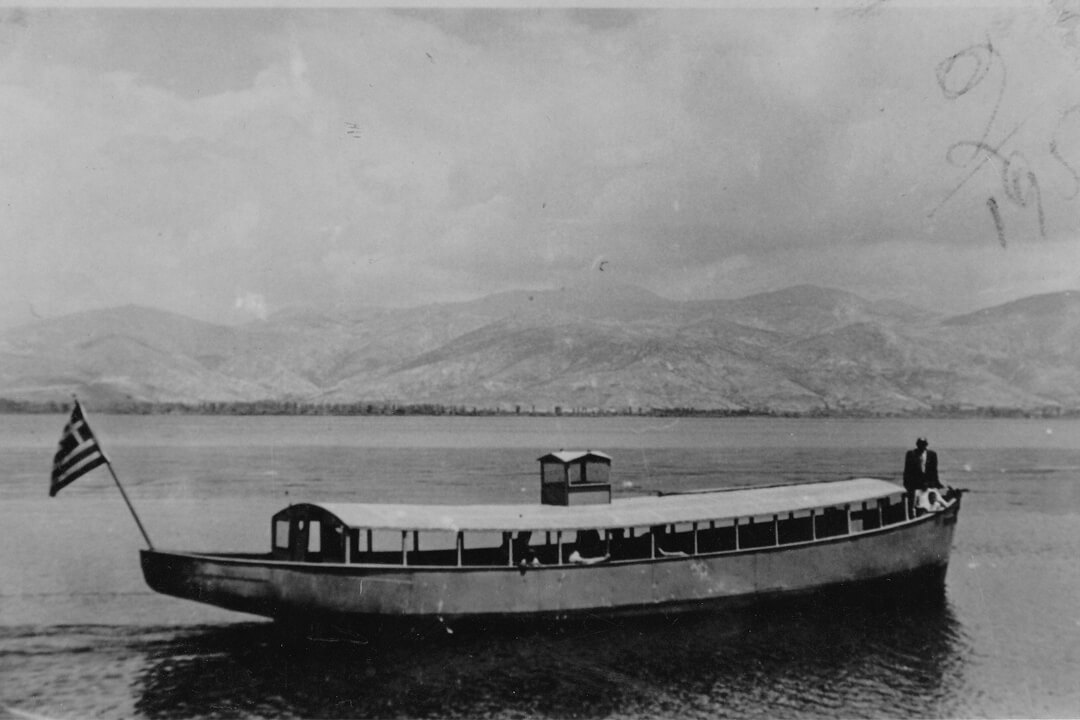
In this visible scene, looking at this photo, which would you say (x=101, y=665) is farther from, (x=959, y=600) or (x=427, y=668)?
(x=959, y=600)

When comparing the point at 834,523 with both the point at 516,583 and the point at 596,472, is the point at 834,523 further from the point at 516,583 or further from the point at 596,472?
the point at 516,583

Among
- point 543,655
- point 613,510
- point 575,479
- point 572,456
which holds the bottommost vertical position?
point 543,655

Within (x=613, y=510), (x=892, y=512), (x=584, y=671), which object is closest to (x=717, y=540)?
(x=613, y=510)

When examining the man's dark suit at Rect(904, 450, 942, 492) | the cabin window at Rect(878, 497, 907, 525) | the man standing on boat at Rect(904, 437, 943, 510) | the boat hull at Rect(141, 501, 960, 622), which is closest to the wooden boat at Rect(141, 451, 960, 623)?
the boat hull at Rect(141, 501, 960, 622)

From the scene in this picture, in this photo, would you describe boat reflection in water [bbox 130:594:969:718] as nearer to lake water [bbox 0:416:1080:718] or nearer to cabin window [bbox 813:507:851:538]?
lake water [bbox 0:416:1080:718]

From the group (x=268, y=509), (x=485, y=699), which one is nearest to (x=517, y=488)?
(x=268, y=509)
